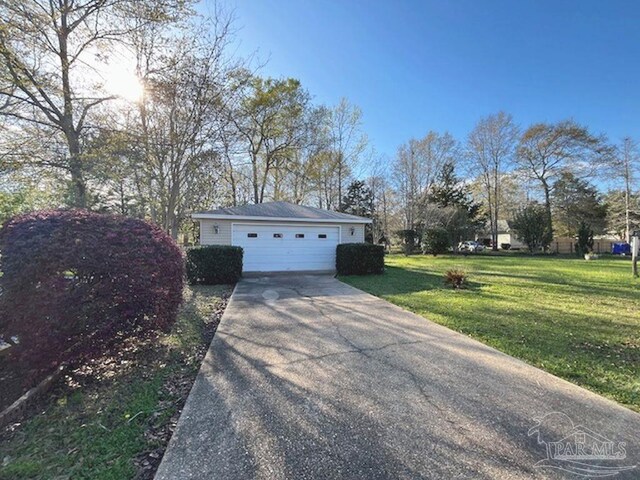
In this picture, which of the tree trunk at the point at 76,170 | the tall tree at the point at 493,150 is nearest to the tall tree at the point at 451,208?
the tall tree at the point at 493,150

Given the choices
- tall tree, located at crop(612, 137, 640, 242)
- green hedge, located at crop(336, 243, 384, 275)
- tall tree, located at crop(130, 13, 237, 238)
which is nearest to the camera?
tall tree, located at crop(130, 13, 237, 238)

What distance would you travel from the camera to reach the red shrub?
109 inches

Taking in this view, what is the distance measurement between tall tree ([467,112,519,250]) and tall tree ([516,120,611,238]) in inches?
55.3

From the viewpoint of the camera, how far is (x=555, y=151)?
27469 millimetres

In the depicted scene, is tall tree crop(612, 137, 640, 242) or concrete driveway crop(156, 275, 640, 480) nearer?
concrete driveway crop(156, 275, 640, 480)

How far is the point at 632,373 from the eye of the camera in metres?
3.11

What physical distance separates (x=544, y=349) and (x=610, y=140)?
3404cm

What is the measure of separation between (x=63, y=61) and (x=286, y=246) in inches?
346

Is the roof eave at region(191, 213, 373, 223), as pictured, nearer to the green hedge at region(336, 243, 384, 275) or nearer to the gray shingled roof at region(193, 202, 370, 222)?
the gray shingled roof at region(193, 202, 370, 222)

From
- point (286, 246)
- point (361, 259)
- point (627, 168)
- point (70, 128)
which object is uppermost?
point (627, 168)

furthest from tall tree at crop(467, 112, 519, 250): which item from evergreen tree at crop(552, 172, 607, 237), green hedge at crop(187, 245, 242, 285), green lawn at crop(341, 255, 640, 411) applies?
green hedge at crop(187, 245, 242, 285)

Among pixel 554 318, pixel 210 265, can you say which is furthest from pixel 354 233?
pixel 554 318

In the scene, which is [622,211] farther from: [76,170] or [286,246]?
[76,170]

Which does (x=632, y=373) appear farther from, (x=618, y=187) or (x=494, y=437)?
(x=618, y=187)
